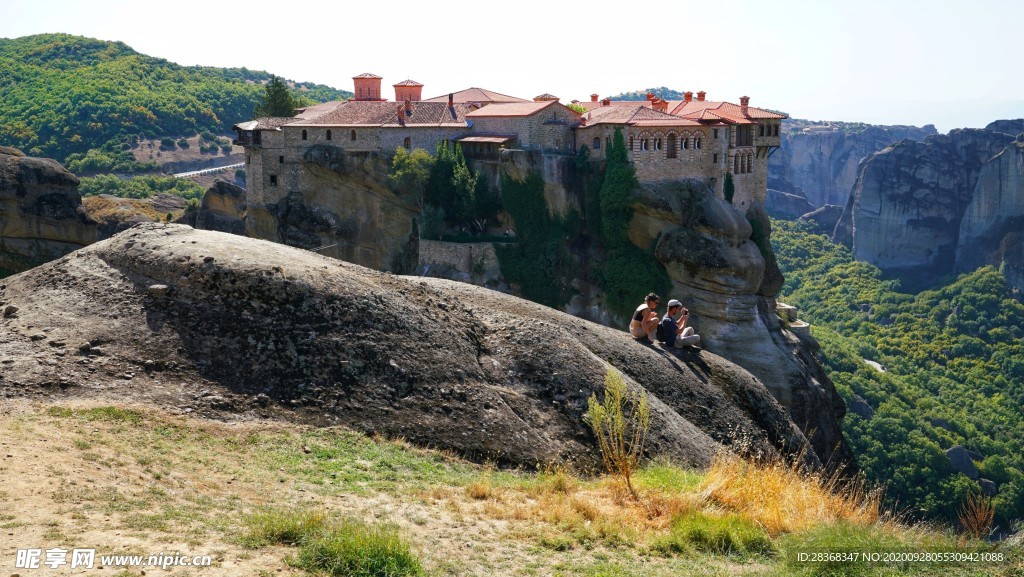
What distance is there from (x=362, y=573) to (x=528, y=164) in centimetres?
3860

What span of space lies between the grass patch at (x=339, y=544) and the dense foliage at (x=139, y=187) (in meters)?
59.0

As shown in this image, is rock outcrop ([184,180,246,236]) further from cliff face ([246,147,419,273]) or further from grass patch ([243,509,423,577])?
grass patch ([243,509,423,577])

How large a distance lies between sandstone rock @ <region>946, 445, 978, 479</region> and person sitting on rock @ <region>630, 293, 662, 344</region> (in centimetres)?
3565

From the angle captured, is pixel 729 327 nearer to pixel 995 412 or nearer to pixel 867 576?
pixel 995 412

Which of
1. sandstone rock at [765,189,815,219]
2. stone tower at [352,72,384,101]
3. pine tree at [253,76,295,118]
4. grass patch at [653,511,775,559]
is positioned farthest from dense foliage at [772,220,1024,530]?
pine tree at [253,76,295,118]

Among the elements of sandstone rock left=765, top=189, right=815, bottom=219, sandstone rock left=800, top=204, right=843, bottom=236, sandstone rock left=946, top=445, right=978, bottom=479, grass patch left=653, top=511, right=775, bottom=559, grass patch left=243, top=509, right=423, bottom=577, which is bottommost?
sandstone rock left=946, top=445, right=978, bottom=479

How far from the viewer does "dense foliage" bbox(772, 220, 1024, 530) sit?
49.5 meters

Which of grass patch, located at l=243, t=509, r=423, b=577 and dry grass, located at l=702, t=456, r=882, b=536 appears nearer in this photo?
grass patch, located at l=243, t=509, r=423, b=577

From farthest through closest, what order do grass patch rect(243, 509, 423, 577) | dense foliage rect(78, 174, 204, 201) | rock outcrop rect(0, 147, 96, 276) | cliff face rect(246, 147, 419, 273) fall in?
dense foliage rect(78, 174, 204, 201), cliff face rect(246, 147, 419, 273), rock outcrop rect(0, 147, 96, 276), grass patch rect(243, 509, 423, 577)

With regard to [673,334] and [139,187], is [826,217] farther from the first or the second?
[673,334]

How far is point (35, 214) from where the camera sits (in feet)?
124

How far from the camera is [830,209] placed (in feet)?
406

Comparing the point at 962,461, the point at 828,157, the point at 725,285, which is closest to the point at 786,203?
the point at 828,157

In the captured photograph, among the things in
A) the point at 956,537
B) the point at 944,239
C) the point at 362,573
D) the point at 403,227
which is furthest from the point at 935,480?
the point at 944,239
